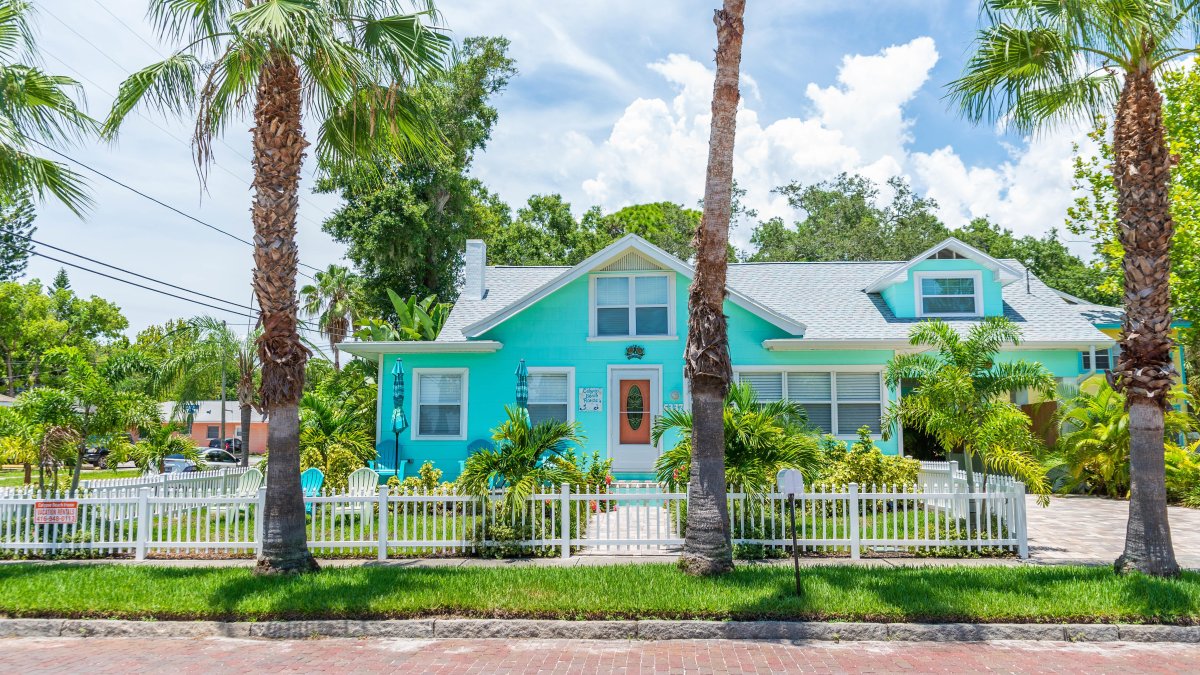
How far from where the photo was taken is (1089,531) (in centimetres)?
1310

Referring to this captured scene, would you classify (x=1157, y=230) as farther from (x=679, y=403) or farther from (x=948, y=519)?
(x=679, y=403)

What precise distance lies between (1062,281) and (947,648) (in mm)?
43267

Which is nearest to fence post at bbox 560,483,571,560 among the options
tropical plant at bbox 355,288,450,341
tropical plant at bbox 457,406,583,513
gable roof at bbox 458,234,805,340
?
tropical plant at bbox 457,406,583,513

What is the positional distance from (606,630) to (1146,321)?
7.15 metres

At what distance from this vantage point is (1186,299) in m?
20.7

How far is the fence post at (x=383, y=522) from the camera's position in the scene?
10.7 m

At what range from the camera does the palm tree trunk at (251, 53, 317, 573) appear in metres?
9.80

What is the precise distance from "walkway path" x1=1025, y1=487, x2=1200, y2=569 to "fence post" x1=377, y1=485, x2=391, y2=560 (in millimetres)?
8622

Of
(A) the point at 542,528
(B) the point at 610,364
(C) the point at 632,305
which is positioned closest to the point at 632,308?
(C) the point at 632,305

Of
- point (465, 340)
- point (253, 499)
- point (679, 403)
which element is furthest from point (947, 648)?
point (465, 340)

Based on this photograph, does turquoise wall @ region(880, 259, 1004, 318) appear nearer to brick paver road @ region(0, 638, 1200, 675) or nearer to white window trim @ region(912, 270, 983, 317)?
white window trim @ region(912, 270, 983, 317)

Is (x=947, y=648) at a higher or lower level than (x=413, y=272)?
lower

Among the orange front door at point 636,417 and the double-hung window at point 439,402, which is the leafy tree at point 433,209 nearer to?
the double-hung window at point 439,402

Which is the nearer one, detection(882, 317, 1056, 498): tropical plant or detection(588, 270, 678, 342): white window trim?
detection(882, 317, 1056, 498): tropical plant
